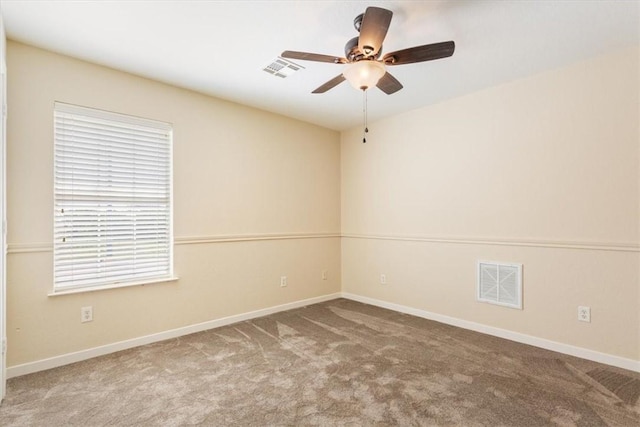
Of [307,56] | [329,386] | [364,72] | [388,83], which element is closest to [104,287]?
[329,386]

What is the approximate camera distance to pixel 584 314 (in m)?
2.87

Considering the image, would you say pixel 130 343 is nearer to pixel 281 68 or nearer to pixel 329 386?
pixel 329 386

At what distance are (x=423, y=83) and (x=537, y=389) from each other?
2.72m

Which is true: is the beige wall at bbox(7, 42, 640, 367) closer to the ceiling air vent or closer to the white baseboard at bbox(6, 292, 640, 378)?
the white baseboard at bbox(6, 292, 640, 378)

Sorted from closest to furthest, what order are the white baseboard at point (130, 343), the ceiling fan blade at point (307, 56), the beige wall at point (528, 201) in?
the ceiling fan blade at point (307, 56) → the white baseboard at point (130, 343) → the beige wall at point (528, 201)

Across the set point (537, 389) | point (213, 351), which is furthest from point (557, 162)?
point (213, 351)

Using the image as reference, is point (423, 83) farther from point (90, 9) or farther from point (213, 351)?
point (213, 351)

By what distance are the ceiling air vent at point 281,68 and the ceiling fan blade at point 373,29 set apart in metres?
1.01

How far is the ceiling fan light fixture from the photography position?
7.01ft

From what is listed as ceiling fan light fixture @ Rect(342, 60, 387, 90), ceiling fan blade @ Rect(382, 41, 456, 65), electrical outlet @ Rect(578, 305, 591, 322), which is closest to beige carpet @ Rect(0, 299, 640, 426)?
electrical outlet @ Rect(578, 305, 591, 322)

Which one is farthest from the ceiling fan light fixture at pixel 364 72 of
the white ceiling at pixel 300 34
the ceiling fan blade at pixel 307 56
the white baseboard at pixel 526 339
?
the white baseboard at pixel 526 339

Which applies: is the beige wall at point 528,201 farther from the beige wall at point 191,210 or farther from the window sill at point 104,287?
the window sill at point 104,287

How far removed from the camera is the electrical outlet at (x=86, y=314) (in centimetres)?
285

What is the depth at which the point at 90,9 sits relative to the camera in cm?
217
